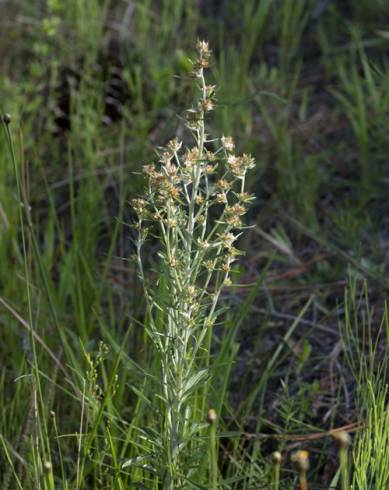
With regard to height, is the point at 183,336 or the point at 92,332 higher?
the point at 183,336

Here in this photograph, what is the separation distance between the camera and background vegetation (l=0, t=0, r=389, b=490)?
1.73 metres

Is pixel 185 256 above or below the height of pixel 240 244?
above

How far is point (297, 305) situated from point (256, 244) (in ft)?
1.15

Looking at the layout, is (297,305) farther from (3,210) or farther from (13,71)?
(13,71)

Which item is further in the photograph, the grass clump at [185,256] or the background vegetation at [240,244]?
the background vegetation at [240,244]

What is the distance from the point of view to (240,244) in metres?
2.74

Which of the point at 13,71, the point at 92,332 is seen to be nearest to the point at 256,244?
the point at 92,332

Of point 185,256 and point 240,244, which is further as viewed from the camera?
point 240,244

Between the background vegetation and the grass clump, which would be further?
the background vegetation

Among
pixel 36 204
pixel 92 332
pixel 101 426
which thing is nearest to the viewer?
pixel 101 426

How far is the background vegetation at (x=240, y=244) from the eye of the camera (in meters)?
1.73

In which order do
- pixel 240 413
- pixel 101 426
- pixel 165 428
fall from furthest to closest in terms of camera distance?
pixel 240 413 → pixel 101 426 → pixel 165 428

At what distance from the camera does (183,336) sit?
4.82ft

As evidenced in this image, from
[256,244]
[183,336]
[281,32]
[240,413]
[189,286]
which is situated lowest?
[240,413]
